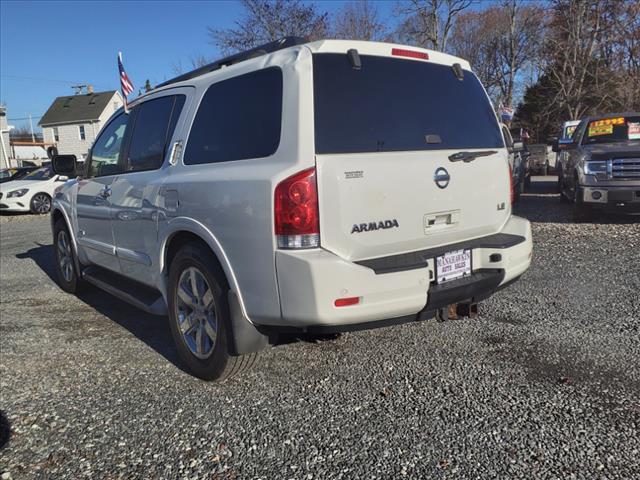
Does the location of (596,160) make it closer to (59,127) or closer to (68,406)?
(68,406)

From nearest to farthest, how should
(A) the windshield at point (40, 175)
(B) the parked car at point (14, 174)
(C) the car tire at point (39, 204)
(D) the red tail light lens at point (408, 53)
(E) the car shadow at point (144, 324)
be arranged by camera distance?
(D) the red tail light lens at point (408, 53) → (E) the car shadow at point (144, 324) → (C) the car tire at point (39, 204) → (A) the windshield at point (40, 175) → (B) the parked car at point (14, 174)

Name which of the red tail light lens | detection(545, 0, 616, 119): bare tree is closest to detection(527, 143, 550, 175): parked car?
detection(545, 0, 616, 119): bare tree

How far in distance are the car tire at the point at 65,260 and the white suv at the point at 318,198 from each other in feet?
7.02

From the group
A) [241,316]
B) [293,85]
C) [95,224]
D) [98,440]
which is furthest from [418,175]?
[95,224]

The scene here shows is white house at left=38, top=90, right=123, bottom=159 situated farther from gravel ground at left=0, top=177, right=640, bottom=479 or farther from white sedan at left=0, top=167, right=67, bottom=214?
gravel ground at left=0, top=177, right=640, bottom=479

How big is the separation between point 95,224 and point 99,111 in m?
45.2

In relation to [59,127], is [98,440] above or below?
below

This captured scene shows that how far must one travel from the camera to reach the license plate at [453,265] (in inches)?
114

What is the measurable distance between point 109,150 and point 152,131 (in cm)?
96

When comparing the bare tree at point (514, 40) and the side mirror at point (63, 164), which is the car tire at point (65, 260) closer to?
the side mirror at point (63, 164)

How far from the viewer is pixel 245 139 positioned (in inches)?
113

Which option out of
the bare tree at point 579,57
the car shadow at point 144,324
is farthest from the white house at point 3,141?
the bare tree at point 579,57

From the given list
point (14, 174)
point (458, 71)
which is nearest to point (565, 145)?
point (458, 71)

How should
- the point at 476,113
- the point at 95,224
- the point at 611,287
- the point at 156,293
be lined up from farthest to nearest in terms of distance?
1. the point at 611,287
2. the point at 95,224
3. the point at 156,293
4. the point at 476,113
